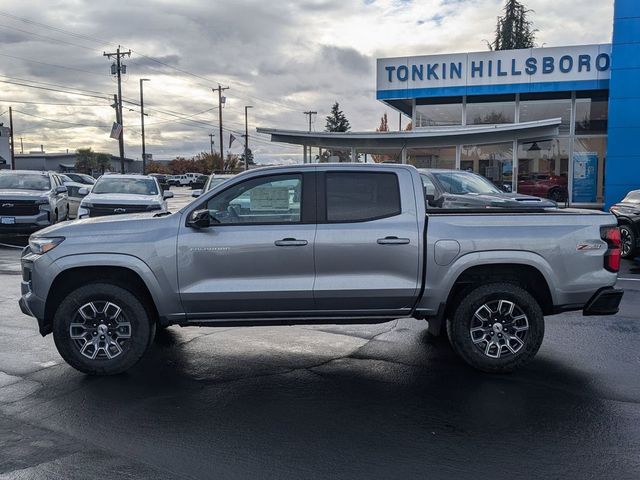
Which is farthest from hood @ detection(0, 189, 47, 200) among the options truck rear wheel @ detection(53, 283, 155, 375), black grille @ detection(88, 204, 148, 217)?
truck rear wheel @ detection(53, 283, 155, 375)

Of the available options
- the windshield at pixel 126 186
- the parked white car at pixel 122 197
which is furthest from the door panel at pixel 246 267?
the windshield at pixel 126 186

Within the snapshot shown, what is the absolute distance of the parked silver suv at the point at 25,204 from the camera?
49.4ft

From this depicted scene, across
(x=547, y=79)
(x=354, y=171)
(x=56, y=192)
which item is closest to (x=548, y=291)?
(x=354, y=171)

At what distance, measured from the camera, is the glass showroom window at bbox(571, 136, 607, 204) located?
2636cm

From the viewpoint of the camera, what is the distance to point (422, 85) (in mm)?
26938

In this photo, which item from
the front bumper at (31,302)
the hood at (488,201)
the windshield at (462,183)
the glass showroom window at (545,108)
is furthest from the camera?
the glass showroom window at (545,108)

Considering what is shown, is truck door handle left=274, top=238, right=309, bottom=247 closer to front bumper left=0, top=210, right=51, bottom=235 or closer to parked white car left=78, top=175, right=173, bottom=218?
parked white car left=78, top=175, right=173, bottom=218

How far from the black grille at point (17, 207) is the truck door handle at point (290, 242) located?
1199cm

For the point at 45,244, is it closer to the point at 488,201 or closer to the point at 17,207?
the point at 488,201

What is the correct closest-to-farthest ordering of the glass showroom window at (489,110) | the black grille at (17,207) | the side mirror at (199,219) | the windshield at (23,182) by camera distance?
the side mirror at (199,219), the black grille at (17,207), the windshield at (23,182), the glass showroom window at (489,110)

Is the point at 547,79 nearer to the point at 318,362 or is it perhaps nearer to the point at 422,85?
the point at 422,85

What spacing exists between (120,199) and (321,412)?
11048 millimetres

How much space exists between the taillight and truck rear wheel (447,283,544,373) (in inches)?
30.3

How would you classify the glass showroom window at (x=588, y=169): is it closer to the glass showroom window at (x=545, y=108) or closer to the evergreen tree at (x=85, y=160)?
the glass showroom window at (x=545, y=108)
